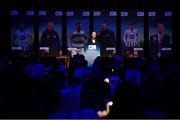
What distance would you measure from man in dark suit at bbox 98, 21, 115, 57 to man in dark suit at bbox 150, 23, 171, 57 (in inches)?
60.1

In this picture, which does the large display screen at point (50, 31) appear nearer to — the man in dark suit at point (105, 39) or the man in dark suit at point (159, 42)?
the man in dark suit at point (105, 39)

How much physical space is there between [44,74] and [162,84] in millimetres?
4099

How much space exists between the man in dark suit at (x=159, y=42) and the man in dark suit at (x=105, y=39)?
153 cm

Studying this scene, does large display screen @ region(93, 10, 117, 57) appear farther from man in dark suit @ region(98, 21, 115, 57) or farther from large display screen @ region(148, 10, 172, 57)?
large display screen @ region(148, 10, 172, 57)

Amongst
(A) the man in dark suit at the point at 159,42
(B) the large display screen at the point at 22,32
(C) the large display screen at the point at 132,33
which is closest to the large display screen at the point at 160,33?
(A) the man in dark suit at the point at 159,42

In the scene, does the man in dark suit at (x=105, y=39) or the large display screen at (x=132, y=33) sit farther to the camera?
the large display screen at (x=132, y=33)

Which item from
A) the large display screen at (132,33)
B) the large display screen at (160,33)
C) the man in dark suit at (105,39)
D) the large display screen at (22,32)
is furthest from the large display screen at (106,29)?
the large display screen at (22,32)

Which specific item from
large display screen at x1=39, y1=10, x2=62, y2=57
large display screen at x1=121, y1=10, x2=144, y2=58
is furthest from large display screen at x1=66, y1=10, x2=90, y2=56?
large display screen at x1=121, y1=10, x2=144, y2=58

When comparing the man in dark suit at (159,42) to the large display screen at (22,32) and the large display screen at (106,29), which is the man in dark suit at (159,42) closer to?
the large display screen at (106,29)

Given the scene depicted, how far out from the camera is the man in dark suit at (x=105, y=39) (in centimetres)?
1958

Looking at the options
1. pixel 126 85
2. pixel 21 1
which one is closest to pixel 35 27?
pixel 21 1

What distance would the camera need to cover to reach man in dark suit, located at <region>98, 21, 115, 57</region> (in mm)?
19578

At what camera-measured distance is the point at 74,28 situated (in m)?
20.0

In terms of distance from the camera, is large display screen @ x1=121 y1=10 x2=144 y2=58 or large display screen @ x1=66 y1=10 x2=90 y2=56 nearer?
large display screen @ x1=66 y1=10 x2=90 y2=56
